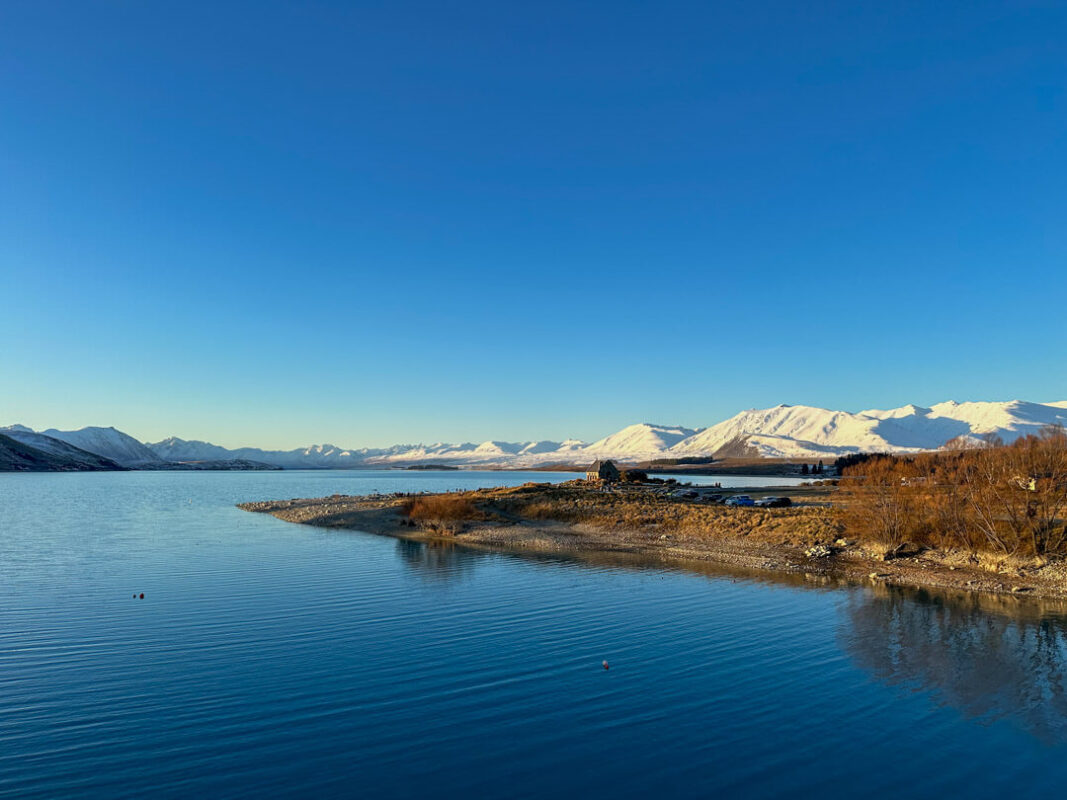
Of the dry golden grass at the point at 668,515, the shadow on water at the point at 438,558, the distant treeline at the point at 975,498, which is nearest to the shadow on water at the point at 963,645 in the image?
the shadow on water at the point at 438,558

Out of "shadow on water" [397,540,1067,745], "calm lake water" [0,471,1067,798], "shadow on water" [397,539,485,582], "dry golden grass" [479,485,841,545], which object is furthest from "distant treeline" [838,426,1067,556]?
"shadow on water" [397,539,485,582]

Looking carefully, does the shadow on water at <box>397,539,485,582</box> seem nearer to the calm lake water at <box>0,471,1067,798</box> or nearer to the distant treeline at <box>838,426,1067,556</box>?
the calm lake water at <box>0,471,1067,798</box>

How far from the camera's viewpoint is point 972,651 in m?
24.9

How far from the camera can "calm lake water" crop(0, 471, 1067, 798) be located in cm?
1484

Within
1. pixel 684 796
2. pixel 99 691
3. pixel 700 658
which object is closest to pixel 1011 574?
pixel 700 658

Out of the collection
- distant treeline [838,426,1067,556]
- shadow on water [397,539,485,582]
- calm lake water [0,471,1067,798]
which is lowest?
shadow on water [397,539,485,582]

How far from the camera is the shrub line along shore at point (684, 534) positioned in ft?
132

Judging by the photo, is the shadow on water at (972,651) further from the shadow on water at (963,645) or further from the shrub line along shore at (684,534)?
the shrub line along shore at (684,534)

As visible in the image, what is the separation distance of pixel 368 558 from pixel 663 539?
28.7 meters

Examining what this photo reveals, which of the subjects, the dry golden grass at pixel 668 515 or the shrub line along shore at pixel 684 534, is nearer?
the shrub line along shore at pixel 684 534

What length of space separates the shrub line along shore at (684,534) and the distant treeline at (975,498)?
1201 mm

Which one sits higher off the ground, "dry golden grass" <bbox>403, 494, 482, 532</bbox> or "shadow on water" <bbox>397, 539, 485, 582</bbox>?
"dry golden grass" <bbox>403, 494, 482, 532</bbox>

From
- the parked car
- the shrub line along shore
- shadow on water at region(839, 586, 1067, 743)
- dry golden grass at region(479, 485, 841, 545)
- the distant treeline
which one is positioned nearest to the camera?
shadow on water at region(839, 586, 1067, 743)

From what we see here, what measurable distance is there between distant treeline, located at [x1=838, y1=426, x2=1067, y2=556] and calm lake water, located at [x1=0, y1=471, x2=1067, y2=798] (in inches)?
377
